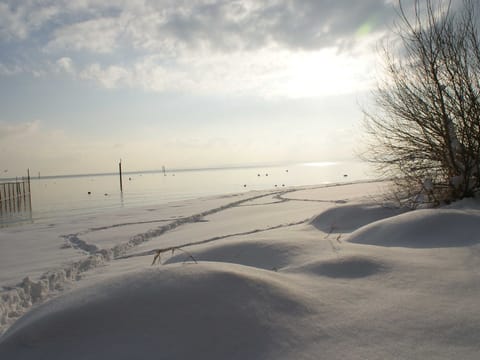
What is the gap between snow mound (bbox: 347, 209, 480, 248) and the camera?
3684 millimetres

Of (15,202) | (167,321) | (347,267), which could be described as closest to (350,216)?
(347,267)

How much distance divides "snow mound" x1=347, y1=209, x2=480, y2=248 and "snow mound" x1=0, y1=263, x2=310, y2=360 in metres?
2.56

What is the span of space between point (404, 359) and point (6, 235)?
35.6ft

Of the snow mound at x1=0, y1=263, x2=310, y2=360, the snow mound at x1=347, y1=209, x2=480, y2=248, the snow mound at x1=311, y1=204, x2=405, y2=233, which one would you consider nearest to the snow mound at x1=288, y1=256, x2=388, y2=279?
the snow mound at x1=0, y1=263, x2=310, y2=360

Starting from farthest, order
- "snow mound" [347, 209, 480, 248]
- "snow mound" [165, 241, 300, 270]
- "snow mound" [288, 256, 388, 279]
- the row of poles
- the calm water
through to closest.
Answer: the row of poles
the calm water
"snow mound" [347, 209, 480, 248]
"snow mound" [165, 241, 300, 270]
"snow mound" [288, 256, 388, 279]

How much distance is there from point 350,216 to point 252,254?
12.5 ft

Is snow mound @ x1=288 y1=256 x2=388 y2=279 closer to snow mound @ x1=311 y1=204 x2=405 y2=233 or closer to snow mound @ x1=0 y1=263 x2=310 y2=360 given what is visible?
snow mound @ x1=0 y1=263 x2=310 y2=360

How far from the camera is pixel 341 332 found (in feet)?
5.37

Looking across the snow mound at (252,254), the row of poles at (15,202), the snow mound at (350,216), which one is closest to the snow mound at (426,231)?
the snow mound at (252,254)

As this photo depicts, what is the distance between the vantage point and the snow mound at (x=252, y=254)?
336cm

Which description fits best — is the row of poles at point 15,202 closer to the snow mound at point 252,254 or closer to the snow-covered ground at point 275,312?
the snow mound at point 252,254

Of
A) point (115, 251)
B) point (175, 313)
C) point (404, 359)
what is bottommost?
point (115, 251)

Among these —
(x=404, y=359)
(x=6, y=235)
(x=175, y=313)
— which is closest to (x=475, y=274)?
(x=404, y=359)

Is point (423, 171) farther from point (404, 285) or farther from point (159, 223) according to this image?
point (159, 223)
